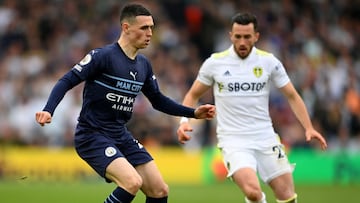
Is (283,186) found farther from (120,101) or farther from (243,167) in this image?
(120,101)

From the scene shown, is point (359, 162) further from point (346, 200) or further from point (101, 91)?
point (101, 91)

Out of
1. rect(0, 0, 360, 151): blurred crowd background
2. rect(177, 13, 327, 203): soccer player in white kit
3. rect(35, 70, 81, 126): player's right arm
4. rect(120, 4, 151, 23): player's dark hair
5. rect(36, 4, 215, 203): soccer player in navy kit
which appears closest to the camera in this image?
rect(35, 70, 81, 126): player's right arm

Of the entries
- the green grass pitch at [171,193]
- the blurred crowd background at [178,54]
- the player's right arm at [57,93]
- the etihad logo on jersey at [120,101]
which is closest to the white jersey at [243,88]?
the etihad logo on jersey at [120,101]

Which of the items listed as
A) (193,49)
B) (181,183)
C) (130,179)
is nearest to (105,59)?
(130,179)

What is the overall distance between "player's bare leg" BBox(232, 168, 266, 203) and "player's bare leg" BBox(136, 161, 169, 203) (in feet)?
3.46

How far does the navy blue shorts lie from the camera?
34.0 feet

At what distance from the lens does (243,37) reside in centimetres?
1176

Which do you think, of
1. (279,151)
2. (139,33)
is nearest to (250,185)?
(279,151)

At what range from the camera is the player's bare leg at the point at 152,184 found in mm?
10586

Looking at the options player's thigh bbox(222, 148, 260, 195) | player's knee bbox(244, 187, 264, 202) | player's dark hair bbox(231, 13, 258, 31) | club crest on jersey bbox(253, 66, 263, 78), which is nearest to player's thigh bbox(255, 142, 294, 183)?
player's thigh bbox(222, 148, 260, 195)

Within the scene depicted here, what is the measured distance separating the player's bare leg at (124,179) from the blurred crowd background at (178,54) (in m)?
11.5

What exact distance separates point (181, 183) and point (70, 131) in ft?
9.14

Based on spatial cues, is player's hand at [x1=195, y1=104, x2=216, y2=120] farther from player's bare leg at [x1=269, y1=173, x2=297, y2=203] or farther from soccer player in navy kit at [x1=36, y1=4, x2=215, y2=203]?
player's bare leg at [x1=269, y1=173, x2=297, y2=203]

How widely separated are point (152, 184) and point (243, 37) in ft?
7.56
